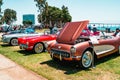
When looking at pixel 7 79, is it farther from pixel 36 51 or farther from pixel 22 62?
pixel 36 51

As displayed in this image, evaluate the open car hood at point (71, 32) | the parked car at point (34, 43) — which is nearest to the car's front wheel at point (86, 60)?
the open car hood at point (71, 32)

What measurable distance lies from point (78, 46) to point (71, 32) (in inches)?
31.3

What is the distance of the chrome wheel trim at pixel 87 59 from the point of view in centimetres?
653

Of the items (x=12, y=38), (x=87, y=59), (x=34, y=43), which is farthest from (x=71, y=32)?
(x=12, y=38)

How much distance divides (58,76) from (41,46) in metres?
4.20

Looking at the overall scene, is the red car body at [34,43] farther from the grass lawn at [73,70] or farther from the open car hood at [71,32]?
the open car hood at [71,32]

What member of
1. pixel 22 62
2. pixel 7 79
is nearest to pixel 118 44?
pixel 22 62

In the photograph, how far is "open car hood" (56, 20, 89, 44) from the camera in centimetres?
668

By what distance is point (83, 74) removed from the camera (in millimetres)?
6027

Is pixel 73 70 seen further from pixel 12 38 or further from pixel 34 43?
pixel 12 38

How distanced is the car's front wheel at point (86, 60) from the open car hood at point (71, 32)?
618mm

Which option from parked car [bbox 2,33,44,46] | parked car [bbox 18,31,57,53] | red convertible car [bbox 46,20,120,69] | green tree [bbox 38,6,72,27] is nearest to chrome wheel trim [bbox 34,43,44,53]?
parked car [bbox 18,31,57,53]

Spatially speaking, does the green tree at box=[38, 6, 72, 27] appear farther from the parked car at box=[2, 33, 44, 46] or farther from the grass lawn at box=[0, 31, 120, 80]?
the grass lawn at box=[0, 31, 120, 80]

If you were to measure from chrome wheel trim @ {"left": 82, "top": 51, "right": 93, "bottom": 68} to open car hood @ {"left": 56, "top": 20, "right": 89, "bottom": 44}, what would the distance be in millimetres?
622
